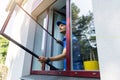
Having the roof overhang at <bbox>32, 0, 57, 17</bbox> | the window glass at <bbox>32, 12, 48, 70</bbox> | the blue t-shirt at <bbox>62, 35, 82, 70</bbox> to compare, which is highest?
the roof overhang at <bbox>32, 0, 57, 17</bbox>

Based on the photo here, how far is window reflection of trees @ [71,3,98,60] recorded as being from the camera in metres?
1.40

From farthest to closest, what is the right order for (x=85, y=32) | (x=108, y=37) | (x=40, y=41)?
(x=40, y=41)
(x=85, y=32)
(x=108, y=37)

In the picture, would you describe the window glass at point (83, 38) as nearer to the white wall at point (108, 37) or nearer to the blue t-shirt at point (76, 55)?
the blue t-shirt at point (76, 55)

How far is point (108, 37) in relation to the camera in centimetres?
85

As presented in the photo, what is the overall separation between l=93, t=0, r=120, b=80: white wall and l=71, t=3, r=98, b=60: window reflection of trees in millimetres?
476

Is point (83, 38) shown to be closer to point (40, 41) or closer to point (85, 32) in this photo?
point (85, 32)

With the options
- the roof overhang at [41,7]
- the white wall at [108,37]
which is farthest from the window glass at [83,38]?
the roof overhang at [41,7]

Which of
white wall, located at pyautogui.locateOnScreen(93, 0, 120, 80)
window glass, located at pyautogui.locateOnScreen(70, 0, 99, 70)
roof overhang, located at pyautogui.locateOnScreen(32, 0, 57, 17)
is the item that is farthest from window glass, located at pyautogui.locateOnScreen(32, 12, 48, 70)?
white wall, located at pyautogui.locateOnScreen(93, 0, 120, 80)

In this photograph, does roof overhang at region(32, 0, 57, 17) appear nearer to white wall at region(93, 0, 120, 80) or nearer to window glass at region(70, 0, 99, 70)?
window glass at region(70, 0, 99, 70)

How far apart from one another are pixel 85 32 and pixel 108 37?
68 cm

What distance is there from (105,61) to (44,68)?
1488mm

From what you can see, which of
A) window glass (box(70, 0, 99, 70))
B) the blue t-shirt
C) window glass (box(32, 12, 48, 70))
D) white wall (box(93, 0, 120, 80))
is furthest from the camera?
window glass (box(32, 12, 48, 70))

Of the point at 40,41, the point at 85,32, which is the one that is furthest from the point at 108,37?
the point at 40,41

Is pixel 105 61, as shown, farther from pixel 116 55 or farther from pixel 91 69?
pixel 91 69
